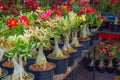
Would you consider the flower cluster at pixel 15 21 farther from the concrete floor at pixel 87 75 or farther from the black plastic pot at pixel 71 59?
the concrete floor at pixel 87 75

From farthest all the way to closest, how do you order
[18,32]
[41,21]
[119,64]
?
[119,64], [41,21], [18,32]

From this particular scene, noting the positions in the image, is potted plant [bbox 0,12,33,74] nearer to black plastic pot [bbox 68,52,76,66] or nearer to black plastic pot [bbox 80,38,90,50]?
black plastic pot [bbox 68,52,76,66]

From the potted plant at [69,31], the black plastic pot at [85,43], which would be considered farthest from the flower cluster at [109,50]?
the potted plant at [69,31]

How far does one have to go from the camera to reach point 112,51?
3719mm

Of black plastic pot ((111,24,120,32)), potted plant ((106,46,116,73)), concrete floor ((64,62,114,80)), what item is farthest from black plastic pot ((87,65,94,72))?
black plastic pot ((111,24,120,32))

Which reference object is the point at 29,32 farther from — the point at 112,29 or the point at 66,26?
the point at 112,29

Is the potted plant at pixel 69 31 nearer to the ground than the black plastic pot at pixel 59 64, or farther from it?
farther from it

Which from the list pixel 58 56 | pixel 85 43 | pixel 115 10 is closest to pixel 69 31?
pixel 58 56

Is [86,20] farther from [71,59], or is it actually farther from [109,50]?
[109,50]

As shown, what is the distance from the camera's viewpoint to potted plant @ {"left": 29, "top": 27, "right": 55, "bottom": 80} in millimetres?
1551

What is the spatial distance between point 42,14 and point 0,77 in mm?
533

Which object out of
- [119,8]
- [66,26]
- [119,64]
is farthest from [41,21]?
[119,64]

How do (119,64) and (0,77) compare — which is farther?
(119,64)

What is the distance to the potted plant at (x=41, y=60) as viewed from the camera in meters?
1.55
